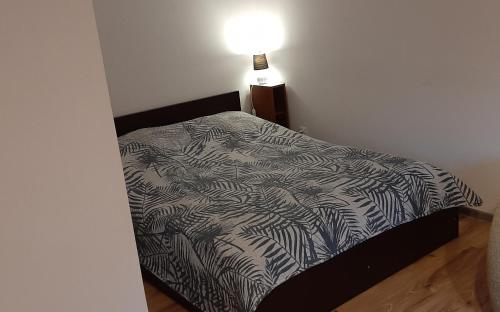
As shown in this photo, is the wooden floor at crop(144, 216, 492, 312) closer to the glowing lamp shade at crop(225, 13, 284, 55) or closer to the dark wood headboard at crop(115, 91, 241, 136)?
the dark wood headboard at crop(115, 91, 241, 136)

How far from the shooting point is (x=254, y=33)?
14.1 ft

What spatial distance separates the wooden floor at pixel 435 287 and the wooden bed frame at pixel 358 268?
1.7 inches

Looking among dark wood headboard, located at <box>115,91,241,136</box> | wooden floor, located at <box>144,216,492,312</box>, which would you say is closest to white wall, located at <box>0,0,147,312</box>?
wooden floor, located at <box>144,216,492,312</box>

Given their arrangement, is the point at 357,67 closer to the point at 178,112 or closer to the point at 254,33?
the point at 254,33

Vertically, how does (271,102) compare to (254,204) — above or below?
above

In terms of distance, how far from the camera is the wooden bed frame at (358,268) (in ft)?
7.61

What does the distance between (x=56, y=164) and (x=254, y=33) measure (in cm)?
344

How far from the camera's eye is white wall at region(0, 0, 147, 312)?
3.23 ft

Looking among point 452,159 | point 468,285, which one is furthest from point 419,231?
point 452,159

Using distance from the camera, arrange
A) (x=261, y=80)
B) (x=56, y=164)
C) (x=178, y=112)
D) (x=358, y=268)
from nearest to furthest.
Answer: (x=56, y=164), (x=358, y=268), (x=178, y=112), (x=261, y=80)

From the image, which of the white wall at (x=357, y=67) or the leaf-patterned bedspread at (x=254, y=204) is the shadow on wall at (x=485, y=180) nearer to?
the white wall at (x=357, y=67)

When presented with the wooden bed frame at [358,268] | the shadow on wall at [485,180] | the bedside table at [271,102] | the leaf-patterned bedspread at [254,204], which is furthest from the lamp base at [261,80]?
the wooden bed frame at [358,268]

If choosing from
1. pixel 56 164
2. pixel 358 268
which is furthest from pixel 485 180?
pixel 56 164

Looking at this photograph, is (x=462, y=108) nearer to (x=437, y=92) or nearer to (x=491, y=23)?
(x=437, y=92)
